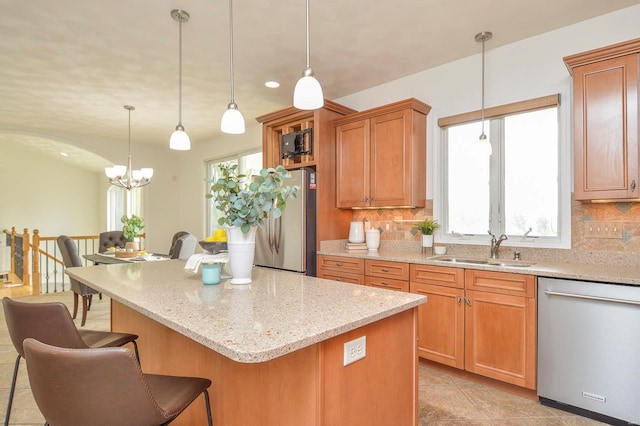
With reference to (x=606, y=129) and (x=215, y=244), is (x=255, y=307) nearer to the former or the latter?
(x=215, y=244)

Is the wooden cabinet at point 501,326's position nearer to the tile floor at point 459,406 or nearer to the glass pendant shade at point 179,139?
the tile floor at point 459,406

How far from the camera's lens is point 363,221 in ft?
13.4

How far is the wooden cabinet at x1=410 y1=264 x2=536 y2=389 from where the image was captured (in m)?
2.40

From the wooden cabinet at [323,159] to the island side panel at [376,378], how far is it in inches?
90.0

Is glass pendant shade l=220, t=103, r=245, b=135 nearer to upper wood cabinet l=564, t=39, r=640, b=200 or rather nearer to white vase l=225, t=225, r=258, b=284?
white vase l=225, t=225, r=258, b=284

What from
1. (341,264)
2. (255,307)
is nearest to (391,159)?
(341,264)

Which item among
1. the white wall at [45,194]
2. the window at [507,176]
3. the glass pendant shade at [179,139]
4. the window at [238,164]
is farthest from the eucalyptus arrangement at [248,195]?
the white wall at [45,194]

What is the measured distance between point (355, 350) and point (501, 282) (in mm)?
1690

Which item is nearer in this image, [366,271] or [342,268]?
[366,271]

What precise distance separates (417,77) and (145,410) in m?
3.60

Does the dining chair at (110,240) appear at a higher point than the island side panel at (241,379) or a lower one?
higher

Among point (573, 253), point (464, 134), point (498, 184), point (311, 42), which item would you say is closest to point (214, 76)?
point (311, 42)

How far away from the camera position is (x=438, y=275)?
9.21 ft

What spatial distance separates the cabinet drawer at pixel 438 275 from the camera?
270 centimetres
